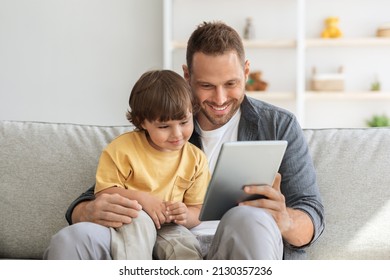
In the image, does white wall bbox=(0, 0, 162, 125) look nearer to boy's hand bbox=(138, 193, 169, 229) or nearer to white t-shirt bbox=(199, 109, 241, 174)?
white t-shirt bbox=(199, 109, 241, 174)

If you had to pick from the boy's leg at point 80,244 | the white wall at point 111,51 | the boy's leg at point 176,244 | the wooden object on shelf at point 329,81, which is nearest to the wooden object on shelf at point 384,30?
the white wall at point 111,51

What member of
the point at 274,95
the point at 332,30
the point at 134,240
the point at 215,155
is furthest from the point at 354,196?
the point at 332,30

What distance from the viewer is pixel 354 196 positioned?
5.43 ft

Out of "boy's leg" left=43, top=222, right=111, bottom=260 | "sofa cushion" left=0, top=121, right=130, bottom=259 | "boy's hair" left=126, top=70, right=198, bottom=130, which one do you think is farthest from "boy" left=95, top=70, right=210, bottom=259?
"sofa cushion" left=0, top=121, right=130, bottom=259

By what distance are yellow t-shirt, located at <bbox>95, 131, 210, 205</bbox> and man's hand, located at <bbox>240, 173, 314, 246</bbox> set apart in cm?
18

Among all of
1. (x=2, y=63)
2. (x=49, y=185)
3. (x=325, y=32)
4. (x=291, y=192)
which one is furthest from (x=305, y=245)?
(x=2, y=63)

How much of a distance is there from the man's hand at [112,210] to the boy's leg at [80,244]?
0.11ft

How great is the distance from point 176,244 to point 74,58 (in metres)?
3.01

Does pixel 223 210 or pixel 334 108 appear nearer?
pixel 223 210

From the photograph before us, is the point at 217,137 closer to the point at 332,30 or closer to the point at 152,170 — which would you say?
the point at 152,170

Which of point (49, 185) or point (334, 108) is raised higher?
point (49, 185)
